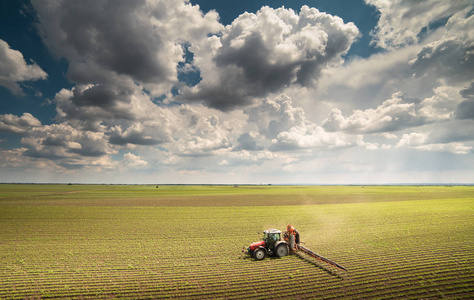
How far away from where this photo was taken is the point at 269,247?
1884 cm

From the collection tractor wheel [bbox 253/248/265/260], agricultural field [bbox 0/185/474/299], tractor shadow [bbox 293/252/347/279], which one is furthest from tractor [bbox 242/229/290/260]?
tractor shadow [bbox 293/252/347/279]

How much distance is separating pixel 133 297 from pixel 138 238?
43.1 ft

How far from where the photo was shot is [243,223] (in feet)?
106

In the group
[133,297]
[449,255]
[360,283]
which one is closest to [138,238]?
[133,297]

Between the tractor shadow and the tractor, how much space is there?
127 centimetres

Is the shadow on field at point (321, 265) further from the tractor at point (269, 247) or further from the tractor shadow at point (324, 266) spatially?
the tractor at point (269, 247)

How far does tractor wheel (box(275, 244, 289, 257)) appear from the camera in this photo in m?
18.5

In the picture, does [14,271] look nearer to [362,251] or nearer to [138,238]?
[138,238]

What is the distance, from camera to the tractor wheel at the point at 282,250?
18516mm

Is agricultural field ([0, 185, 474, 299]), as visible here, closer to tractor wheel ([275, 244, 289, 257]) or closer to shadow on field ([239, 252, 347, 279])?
shadow on field ([239, 252, 347, 279])

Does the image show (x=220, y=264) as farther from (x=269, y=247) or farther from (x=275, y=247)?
(x=275, y=247)

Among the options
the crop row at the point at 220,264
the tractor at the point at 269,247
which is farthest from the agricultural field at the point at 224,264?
the tractor at the point at 269,247

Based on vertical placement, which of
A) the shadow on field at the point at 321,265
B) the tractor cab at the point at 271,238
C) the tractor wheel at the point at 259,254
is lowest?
the shadow on field at the point at 321,265

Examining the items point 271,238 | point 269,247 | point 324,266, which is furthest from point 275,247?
point 324,266
